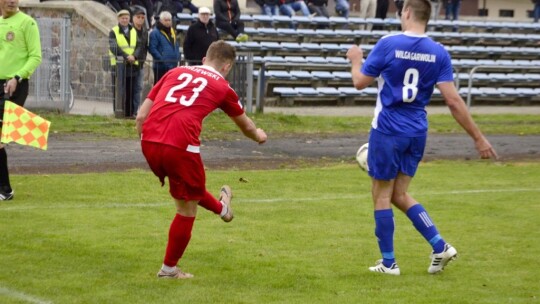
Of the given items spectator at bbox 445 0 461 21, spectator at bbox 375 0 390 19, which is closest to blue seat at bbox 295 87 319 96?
spectator at bbox 375 0 390 19

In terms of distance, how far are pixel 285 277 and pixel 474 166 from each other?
27.9 feet

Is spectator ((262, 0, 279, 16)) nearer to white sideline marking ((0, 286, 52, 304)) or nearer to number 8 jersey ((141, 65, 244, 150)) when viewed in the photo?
number 8 jersey ((141, 65, 244, 150))

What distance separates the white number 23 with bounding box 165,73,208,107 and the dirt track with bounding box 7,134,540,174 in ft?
22.0

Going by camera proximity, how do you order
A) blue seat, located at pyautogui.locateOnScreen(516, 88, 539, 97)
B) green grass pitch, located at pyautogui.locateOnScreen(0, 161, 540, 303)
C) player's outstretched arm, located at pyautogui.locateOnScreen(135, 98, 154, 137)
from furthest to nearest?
blue seat, located at pyautogui.locateOnScreen(516, 88, 539, 97) < player's outstretched arm, located at pyautogui.locateOnScreen(135, 98, 154, 137) < green grass pitch, located at pyautogui.locateOnScreen(0, 161, 540, 303)

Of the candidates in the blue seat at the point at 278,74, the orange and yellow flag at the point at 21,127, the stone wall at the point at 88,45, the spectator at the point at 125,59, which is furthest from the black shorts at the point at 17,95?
the blue seat at the point at 278,74

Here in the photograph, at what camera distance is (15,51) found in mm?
12062

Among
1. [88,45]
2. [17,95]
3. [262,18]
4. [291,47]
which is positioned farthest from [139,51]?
[17,95]

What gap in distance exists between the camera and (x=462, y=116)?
27.7ft

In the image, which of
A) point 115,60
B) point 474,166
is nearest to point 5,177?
point 474,166

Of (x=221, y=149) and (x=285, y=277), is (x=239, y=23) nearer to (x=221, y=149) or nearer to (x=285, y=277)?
(x=221, y=149)

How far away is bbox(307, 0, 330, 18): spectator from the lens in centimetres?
3136

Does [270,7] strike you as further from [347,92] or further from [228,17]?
[228,17]

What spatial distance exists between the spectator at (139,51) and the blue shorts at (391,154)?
12994 mm

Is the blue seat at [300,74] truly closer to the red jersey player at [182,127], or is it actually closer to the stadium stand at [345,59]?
the stadium stand at [345,59]
